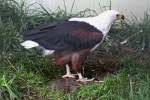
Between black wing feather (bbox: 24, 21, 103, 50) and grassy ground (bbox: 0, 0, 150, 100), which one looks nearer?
grassy ground (bbox: 0, 0, 150, 100)

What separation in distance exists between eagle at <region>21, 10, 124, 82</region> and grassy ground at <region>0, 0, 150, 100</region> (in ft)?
0.88

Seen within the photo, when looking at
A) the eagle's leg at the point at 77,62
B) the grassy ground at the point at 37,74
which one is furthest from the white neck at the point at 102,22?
the grassy ground at the point at 37,74

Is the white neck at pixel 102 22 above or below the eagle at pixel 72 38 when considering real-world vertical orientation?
above

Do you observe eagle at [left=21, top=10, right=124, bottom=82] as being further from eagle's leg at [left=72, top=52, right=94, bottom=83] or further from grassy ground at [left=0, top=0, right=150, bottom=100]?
grassy ground at [left=0, top=0, right=150, bottom=100]

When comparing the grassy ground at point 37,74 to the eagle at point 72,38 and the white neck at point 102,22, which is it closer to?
the eagle at point 72,38

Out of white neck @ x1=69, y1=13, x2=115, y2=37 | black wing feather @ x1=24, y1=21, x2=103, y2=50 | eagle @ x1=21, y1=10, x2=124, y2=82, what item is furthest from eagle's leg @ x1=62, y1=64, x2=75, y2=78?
white neck @ x1=69, y1=13, x2=115, y2=37

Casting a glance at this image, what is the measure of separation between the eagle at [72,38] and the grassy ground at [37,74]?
0.27 meters

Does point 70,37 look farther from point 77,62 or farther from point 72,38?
point 77,62

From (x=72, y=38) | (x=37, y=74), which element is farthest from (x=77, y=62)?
(x=37, y=74)

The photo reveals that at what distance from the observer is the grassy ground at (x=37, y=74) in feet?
16.7

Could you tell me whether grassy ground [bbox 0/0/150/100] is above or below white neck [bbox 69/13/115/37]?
below

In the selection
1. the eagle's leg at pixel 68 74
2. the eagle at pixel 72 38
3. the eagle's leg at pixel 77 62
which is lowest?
the eagle's leg at pixel 68 74

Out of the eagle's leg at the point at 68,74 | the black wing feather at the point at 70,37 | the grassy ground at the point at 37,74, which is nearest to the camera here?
the grassy ground at the point at 37,74

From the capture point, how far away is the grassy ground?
16.7 ft
